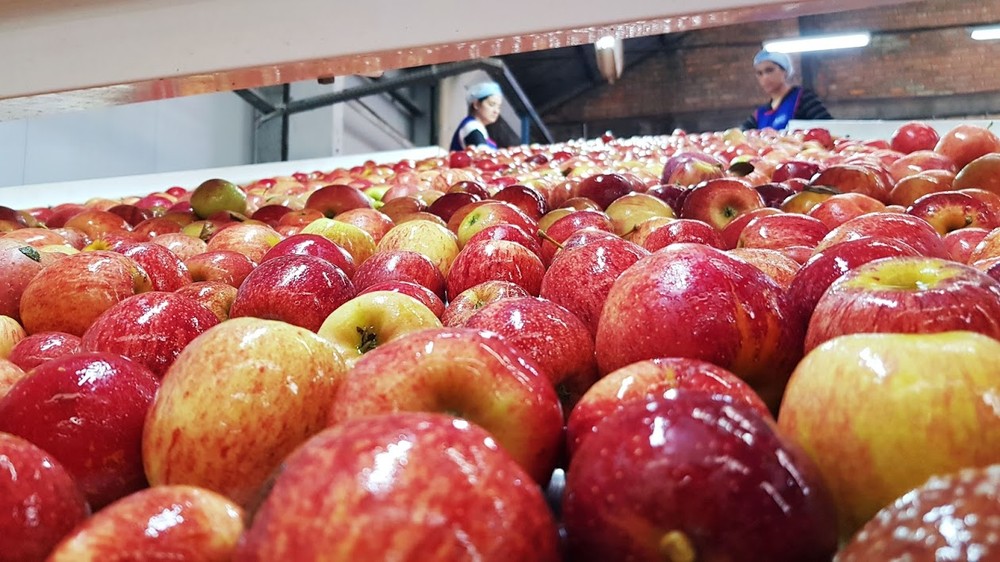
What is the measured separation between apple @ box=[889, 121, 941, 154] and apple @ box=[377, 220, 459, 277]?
11.0 feet

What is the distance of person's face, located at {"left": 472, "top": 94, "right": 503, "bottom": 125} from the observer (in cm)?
940

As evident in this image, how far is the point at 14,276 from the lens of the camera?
211 centimetres

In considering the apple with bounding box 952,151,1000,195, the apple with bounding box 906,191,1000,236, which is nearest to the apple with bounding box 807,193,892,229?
the apple with bounding box 906,191,1000,236

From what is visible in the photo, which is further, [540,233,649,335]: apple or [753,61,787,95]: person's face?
[753,61,787,95]: person's face

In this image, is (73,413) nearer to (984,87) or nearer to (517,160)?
(517,160)

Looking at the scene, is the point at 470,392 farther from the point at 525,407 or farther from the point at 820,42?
the point at 820,42

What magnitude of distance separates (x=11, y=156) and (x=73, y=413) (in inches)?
295

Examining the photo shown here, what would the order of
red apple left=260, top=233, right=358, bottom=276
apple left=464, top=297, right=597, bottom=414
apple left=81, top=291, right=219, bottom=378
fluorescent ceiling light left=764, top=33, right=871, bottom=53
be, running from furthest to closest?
fluorescent ceiling light left=764, top=33, right=871, bottom=53, red apple left=260, top=233, right=358, bottom=276, apple left=81, top=291, right=219, bottom=378, apple left=464, top=297, right=597, bottom=414

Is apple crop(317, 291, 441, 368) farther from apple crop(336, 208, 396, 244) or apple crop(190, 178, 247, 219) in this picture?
apple crop(190, 178, 247, 219)

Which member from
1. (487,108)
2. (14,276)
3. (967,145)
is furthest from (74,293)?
(487,108)

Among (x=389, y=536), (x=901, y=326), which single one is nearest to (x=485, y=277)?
(x=901, y=326)

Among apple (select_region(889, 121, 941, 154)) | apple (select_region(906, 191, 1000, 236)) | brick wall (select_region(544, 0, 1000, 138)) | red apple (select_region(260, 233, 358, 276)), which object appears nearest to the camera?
red apple (select_region(260, 233, 358, 276))

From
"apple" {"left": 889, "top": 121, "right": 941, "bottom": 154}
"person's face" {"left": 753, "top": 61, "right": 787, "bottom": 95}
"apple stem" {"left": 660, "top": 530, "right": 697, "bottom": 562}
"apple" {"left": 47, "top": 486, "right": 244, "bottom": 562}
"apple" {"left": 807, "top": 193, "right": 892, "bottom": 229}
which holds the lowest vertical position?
"apple" {"left": 47, "top": 486, "right": 244, "bottom": 562}

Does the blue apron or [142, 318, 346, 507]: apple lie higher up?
the blue apron
